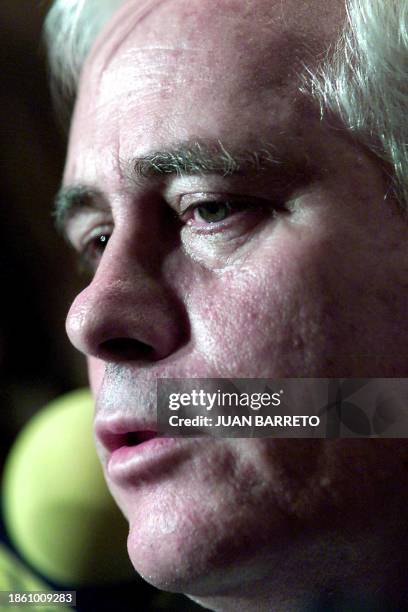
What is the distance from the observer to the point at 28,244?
5.68 ft

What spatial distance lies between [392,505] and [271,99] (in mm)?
390

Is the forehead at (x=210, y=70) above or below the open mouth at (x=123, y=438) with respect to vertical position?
above

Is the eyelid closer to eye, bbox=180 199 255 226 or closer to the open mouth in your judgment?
eye, bbox=180 199 255 226

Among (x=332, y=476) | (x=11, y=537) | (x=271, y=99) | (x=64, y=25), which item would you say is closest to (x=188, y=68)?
(x=271, y=99)

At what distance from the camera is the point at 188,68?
0.81 m

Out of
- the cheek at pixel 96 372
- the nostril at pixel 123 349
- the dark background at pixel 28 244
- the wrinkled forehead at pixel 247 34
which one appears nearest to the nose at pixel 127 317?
the nostril at pixel 123 349

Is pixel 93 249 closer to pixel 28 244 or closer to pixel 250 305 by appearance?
pixel 250 305

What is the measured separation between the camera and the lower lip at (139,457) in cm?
75

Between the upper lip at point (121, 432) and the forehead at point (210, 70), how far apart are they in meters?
0.27

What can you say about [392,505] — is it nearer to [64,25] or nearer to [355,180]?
[355,180]

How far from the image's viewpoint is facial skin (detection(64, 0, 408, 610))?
725 millimetres

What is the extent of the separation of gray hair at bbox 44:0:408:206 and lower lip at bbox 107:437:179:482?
317 millimetres

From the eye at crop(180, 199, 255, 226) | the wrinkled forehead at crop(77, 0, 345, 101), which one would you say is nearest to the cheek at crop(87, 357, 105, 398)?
the eye at crop(180, 199, 255, 226)

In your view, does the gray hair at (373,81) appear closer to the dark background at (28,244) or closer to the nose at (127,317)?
the nose at (127,317)
